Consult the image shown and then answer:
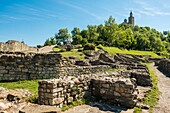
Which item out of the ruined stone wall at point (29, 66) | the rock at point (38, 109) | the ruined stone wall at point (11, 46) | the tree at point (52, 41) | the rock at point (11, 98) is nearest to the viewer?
the rock at point (38, 109)

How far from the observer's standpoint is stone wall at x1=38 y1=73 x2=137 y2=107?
6.66 metres

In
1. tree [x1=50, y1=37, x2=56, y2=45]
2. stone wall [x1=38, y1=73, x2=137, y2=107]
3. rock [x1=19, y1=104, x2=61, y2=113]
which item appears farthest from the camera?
tree [x1=50, y1=37, x2=56, y2=45]

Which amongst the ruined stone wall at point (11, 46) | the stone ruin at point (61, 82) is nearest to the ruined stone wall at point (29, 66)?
the stone ruin at point (61, 82)

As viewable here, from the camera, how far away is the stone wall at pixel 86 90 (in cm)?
666

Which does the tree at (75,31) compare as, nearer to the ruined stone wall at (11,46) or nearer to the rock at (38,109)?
the ruined stone wall at (11,46)

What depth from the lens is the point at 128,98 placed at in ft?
24.9

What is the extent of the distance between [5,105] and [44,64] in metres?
6.29

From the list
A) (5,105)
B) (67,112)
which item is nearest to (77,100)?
(67,112)

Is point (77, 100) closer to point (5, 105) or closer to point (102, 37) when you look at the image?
point (5, 105)

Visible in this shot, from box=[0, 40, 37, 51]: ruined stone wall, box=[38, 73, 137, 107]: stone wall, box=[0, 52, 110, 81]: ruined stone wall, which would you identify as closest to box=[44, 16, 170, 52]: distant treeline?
box=[0, 40, 37, 51]: ruined stone wall

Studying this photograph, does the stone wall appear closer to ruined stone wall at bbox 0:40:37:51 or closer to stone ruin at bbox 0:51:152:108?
stone ruin at bbox 0:51:152:108

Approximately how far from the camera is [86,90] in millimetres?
8273

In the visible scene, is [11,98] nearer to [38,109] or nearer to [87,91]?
[38,109]

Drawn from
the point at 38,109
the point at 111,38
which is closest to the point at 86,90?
the point at 38,109
